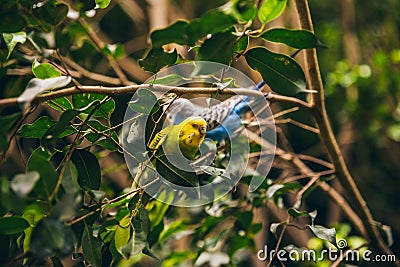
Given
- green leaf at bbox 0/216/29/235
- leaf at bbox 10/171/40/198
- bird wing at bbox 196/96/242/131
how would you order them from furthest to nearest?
bird wing at bbox 196/96/242/131 < green leaf at bbox 0/216/29/235 < leaf at bbox 10/171/40/198

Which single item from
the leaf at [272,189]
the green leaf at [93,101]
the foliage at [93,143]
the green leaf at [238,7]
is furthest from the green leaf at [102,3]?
the leaf at [272,189]

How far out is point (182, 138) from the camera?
1.93 ft

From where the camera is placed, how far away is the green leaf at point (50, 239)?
448 millimetres

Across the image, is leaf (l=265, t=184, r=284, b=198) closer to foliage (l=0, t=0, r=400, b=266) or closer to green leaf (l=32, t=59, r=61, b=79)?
foliage (l=0, t=0, r=400, b=266)

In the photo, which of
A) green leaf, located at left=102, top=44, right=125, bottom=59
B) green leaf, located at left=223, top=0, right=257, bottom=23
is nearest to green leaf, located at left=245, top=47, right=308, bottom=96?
green leaf, located at left=223, top=0, right=257, bottom=23

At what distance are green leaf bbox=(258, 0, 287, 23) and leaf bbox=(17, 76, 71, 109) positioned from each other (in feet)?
0.71

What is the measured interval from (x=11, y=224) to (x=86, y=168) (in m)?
0.10

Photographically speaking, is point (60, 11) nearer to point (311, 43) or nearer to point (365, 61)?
point (311, 43)

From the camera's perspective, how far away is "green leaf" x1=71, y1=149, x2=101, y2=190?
0.59 m

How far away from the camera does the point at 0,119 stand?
0.47 meters

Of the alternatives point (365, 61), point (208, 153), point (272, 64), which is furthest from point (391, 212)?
point (272, 64)

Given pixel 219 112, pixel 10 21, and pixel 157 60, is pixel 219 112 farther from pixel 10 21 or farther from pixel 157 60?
pixel 10 21

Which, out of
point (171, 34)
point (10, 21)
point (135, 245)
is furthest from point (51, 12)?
point (135, 245)

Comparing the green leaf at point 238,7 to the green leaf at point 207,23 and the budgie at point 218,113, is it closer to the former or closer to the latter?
the green leaf at point 207,23
